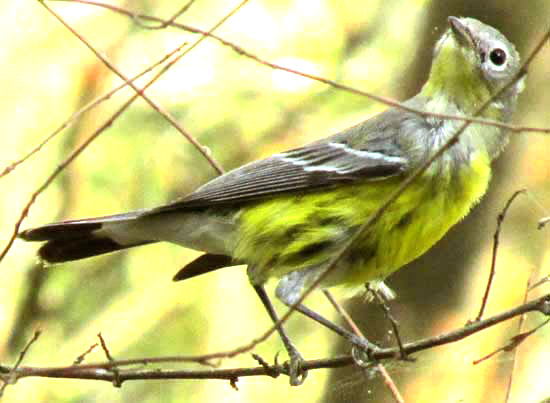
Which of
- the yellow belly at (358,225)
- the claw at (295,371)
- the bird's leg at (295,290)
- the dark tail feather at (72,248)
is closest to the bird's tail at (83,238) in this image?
the dark tail feather at (72,248)

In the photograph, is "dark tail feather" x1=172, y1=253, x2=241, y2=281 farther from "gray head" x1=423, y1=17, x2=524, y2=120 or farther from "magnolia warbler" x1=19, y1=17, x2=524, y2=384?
"gray head" x1=423, y1=17, x2=524, y2=120

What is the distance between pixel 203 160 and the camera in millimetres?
7230

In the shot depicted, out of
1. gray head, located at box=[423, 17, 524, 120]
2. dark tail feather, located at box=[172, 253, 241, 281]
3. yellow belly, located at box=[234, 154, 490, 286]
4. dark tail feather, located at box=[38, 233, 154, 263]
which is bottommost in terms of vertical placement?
dark tail feather, located at box=[172, 253, 241, 281]

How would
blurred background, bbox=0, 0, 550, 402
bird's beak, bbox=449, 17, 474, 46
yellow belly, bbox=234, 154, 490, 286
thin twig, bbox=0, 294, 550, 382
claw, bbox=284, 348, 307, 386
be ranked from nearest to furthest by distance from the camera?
thin twig, bbox=0, 294, 550, 382 < claw, bbox=284, 348, 307, 386 < yellow belly, bbox=234, 154, 490, 286 < bird's beak, bbox=449, 17, 474, 46 < blurred background, bbox=0, 0, 550, 402

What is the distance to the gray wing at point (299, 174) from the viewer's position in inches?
187

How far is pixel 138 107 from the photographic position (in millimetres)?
7449

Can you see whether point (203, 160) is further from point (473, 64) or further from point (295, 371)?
point (295, 371)

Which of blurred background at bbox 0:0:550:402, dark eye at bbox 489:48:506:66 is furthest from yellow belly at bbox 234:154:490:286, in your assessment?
blurred background at bbox 0:0:550:402

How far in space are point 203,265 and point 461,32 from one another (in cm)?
160

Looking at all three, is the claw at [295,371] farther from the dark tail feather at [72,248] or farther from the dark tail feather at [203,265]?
the dark tail feather at [72,248]

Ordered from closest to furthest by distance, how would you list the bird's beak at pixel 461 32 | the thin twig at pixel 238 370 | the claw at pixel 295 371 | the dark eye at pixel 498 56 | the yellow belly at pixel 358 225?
1. the thin twig at pixel 238 370
2. the claw at pixel 295 371
3. the yellow belly at pixel 358 225
4. the bird's beak at pixel 461 32
5. the dark eye at pixel 498 56

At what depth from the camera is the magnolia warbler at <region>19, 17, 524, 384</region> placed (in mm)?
4570

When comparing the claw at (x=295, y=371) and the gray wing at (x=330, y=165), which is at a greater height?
the gray wing at (x=330, y=165)

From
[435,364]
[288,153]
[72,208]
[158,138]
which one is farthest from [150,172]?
[435,364]
